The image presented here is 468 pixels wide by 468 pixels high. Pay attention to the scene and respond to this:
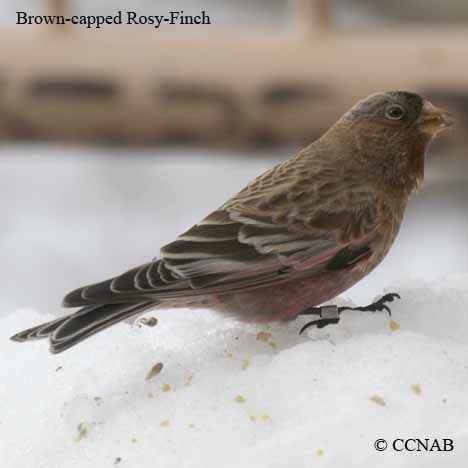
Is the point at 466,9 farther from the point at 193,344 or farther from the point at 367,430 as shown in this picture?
the point at 367,430

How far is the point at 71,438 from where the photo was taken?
2691 millimetres

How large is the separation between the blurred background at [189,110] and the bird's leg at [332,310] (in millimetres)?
1991

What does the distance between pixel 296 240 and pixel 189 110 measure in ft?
10.7

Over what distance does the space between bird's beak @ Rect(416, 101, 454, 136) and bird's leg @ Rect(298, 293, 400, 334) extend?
487 mm

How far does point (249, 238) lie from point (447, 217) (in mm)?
3916

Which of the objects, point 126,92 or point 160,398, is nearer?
point 160,398

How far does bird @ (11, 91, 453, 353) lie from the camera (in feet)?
9.37

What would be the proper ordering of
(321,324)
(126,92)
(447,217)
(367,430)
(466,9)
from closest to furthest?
(367,430)
(321,324)
(126,92)
(447,217)
(466,9)

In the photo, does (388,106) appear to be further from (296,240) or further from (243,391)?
(243,391)

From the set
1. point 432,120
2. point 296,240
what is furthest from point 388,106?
point 296,240

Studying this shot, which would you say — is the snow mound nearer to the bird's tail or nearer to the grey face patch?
the bird's tail

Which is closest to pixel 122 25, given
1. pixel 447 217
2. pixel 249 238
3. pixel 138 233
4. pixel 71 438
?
pixel 138 233

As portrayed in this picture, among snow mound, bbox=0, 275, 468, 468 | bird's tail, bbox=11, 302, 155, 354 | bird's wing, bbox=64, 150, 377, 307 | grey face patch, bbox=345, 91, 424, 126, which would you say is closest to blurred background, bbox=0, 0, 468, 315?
grey face patch, bbox=345, 91, 424, 126

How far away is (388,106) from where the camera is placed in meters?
3.29
